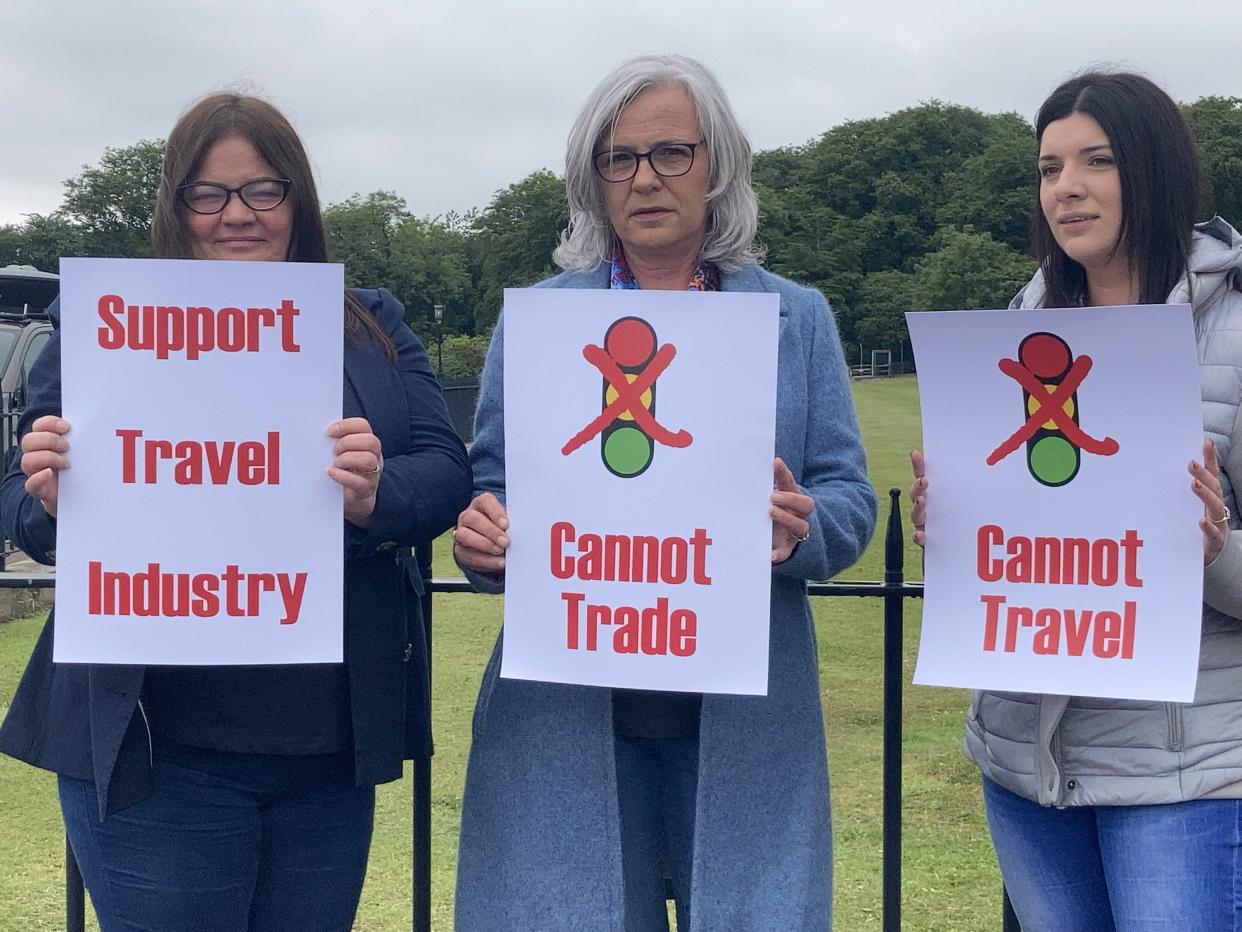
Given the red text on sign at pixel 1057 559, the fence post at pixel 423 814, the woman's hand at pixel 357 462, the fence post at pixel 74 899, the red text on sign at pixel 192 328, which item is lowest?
the fence post at pixel 74 899

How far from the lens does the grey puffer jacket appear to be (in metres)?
2.03

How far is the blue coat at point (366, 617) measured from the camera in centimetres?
213

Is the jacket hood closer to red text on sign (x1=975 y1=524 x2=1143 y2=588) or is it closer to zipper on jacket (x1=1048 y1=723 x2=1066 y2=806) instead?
red text on sign (x1=975 y1=524 x2=1143 y2=588)

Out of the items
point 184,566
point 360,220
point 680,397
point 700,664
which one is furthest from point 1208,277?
point 360,220

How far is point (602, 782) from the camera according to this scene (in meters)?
2.22

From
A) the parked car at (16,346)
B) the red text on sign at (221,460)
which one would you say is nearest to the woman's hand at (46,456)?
the red text on sign at (221,460)

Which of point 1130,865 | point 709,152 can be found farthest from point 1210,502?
point 709,152

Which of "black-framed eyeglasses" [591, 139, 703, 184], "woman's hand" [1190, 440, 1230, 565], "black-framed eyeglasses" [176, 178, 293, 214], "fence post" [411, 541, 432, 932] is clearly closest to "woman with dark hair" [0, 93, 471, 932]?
"black-framed eyeglasses" [176, 178, 293, 214]

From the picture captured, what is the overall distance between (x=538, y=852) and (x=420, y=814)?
61 cm

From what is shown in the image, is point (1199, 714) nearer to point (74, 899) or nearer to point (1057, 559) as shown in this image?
point (1057, 559)

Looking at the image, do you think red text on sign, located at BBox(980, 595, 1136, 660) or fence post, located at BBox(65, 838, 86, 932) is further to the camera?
fence post, located at BBox(65, 838, 86, 932)

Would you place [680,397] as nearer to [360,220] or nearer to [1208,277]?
[1208,277]

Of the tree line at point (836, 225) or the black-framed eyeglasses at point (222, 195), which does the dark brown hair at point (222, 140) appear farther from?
the tree line at point (836, 225)

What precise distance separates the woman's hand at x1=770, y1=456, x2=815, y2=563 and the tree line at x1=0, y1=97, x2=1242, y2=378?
47007 millimetres
